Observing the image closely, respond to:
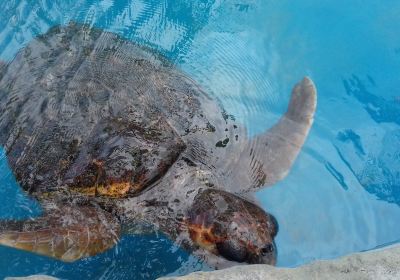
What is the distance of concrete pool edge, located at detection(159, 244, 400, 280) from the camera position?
2559mm

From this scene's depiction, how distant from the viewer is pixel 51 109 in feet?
11.8

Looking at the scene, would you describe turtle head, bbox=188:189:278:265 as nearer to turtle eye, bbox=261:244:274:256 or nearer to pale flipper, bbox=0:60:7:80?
turtle eye, bbox=261:244:274:256

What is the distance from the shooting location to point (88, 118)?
346 centimetres

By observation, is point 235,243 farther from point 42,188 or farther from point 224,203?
point 42,188

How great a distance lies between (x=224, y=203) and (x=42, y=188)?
1345 millimetres

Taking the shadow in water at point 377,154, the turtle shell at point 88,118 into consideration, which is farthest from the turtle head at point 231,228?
the shadow in water at point 377,154

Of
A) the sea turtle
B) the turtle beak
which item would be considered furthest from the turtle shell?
the turtle beak

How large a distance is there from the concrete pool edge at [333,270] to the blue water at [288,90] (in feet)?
2.60

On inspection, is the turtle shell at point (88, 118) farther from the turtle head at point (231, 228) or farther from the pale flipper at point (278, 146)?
the pale flipper at point (278, 146)

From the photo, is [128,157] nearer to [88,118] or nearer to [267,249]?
[88,118]

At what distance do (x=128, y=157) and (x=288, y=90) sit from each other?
1.87m

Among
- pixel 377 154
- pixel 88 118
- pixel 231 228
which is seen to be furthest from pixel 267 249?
pixel 377 154

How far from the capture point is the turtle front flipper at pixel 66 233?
3.27m

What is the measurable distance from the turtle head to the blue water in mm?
358
